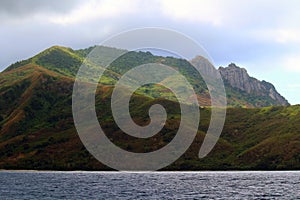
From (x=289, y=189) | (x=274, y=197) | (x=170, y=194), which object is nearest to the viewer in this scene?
(x=274, y=197)

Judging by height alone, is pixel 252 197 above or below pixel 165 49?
below

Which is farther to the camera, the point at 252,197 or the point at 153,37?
the point at 153,37

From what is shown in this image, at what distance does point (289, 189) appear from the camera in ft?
486

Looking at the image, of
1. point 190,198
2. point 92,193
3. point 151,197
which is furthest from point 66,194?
point 190,198

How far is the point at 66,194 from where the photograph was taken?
449 ft

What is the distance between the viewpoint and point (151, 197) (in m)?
127

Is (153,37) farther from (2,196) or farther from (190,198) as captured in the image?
(2,196)

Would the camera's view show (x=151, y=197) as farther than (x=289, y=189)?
No

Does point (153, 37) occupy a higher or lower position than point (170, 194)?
higher

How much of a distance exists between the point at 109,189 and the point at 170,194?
2683cm

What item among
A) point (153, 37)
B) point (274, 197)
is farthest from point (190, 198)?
point (153, 37)

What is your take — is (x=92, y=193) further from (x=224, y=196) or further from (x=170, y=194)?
(x=224, y=196)

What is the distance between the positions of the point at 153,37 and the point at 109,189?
54050 mm

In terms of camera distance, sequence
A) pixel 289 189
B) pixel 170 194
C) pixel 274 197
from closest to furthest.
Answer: pixel 274 197 < pixel 170 194 < pixel 289 189
